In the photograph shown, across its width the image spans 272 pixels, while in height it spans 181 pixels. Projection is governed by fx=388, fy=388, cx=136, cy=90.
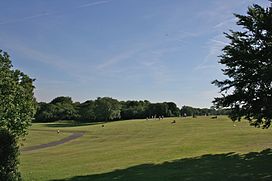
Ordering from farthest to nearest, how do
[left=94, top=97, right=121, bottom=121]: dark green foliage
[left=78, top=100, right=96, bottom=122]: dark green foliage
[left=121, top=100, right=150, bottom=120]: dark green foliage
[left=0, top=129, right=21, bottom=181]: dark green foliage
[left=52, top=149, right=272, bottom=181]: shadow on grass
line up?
1. [left=78, top=100, right=96, bottom=122]: dark green foliage
2. [left=121, top=100, right=150, bottom=120]: dark green foliage
3. [left=94, top=97, right=121, bottom=121]: dark green foliage
4. [left=52, top=149, right=272, bottom=181]: shadow on grass
5. [left=0, top=129, right=21, bottom=181]: dark green foliage

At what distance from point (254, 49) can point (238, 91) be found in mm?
3343

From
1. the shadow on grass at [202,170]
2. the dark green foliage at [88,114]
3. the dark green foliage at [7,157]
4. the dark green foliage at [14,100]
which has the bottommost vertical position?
the shadow on grass at [202,170]

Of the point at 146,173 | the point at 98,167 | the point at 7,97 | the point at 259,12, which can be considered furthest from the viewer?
the point at 259,12

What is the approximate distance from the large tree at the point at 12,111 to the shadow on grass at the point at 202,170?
15.3 ft

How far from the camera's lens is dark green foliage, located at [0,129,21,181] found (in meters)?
18.1

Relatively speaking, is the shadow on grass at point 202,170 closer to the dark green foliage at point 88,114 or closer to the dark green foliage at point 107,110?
the dark green foliage at point 107,110

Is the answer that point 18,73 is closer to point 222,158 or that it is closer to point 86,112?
point 222,158

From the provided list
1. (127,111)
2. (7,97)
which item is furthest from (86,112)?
(7,97)

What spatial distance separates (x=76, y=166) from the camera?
28.1m

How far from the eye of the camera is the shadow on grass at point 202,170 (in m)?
21.1

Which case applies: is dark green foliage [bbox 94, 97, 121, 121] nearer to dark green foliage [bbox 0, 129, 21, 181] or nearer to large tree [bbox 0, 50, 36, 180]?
large tree [bbox 0, 50, 36, 180]

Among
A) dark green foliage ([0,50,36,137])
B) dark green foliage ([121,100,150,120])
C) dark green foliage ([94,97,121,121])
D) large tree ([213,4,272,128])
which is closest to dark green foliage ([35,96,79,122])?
dark green foliage ([94,97,121,121])

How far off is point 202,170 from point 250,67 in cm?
938

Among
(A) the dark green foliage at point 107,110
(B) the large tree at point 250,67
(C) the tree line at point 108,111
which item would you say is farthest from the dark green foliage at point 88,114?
(B) the large tree at point 250,67
